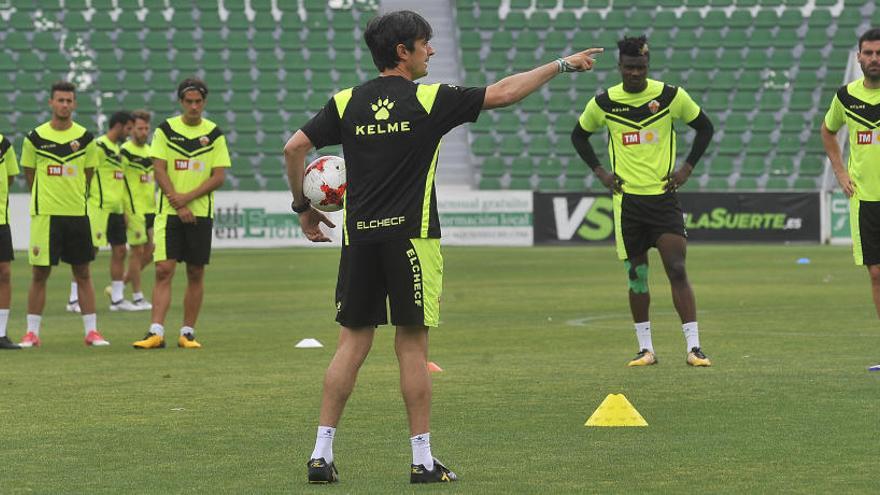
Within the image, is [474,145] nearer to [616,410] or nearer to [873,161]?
[873,161]

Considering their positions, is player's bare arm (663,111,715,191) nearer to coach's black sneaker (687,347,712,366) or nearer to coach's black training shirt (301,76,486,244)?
coach's black sneaker (687,347,712,366)

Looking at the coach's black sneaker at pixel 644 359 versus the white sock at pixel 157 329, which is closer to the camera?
the coach's black sneaker at pixel 644 359

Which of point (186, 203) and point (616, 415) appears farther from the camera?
point (186, 203)

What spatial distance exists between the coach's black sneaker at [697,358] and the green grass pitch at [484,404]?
113 millimetres

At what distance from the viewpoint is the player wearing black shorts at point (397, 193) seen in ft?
18.8

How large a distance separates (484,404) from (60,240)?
570cm

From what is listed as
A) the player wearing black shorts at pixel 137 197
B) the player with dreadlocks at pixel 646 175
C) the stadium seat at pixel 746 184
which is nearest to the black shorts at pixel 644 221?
the player with dreadlocks at pixel 646 175

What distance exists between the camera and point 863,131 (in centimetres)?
991

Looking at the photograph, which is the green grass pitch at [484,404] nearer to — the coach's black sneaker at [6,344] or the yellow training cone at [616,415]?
the yellow training cone at [616,415]

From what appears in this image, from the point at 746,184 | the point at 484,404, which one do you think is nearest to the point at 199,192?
the point at 484,404

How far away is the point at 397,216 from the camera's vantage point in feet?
19.0

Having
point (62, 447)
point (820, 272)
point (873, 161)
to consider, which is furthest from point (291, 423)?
point (820, 272)

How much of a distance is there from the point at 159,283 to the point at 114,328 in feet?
7.75

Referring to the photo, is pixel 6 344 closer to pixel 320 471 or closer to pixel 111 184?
pixel 111 184
